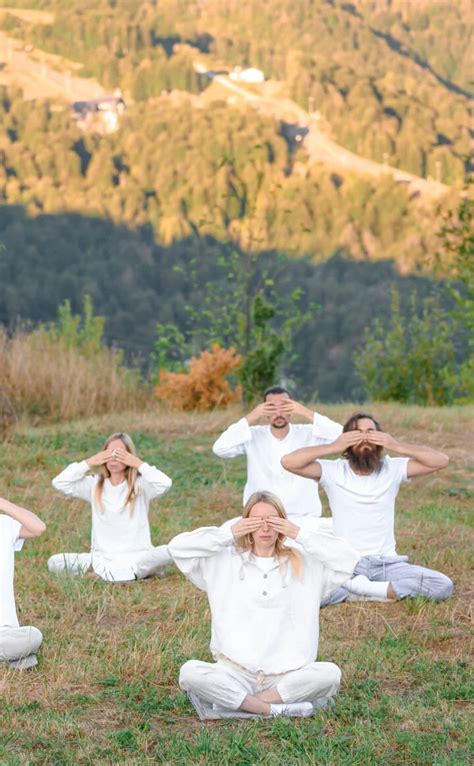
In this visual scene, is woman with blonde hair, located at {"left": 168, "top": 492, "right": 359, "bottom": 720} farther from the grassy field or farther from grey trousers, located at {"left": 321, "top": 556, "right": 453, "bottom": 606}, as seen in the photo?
grey trousers, located at {"left": 321, "top": 556, "right": 453, "bottom": 606}

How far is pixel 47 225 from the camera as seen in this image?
2685 inches

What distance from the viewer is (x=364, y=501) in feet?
27.1

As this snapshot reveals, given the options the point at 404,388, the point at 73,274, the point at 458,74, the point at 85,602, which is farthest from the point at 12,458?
the point at 458,74

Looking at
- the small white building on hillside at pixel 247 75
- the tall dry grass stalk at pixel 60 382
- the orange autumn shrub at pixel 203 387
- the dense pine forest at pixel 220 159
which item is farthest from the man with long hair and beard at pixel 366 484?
the small white building on hillside at pixel 247 75

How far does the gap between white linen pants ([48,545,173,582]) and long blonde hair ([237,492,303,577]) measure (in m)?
2.72

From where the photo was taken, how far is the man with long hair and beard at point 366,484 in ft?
26.8

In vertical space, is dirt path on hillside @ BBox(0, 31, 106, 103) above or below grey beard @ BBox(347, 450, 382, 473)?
above

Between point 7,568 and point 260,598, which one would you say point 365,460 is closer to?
point 260,598

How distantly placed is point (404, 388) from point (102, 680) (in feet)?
60.8

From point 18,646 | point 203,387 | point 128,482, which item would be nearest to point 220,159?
point 203,387

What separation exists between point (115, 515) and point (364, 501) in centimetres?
191

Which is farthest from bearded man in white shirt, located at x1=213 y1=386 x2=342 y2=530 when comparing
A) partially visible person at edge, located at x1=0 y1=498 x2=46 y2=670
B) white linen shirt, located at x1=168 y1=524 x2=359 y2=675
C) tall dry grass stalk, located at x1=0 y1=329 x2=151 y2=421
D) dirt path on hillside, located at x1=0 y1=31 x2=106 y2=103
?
dirt path on hillside, located at x1=0 y1=31 x2=106 y2=103

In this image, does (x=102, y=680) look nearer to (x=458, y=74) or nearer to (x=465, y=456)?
(x=465, y=456)

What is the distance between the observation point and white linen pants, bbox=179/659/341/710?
575cm
